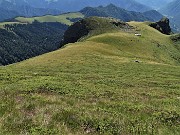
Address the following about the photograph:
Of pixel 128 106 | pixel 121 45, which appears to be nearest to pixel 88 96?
pixel 128 106

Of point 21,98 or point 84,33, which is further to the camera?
point 84,33

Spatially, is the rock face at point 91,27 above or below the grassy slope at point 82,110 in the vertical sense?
below

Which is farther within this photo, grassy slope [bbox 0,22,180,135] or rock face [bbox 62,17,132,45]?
rock face [bbox 62,17,132,45]

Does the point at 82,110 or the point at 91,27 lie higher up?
the point at 82,110

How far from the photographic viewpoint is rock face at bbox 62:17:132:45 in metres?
147

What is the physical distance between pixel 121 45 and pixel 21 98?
A: 81927mm

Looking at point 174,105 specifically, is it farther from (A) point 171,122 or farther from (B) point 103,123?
(B) point 103,123

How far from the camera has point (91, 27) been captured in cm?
15250

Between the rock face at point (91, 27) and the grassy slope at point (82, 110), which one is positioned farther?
the rock face at point (91, 27)

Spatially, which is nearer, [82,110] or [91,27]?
[82,110]

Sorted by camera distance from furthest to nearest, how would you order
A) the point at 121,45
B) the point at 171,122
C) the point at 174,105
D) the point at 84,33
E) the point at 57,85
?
the point at 84,33
the point at 121,45
the point at 57,85
the point at 174,105
the point at 171,122

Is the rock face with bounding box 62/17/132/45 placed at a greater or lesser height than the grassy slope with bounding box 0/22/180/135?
lesser

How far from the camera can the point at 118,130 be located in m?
20.7

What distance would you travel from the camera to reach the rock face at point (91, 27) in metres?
147
